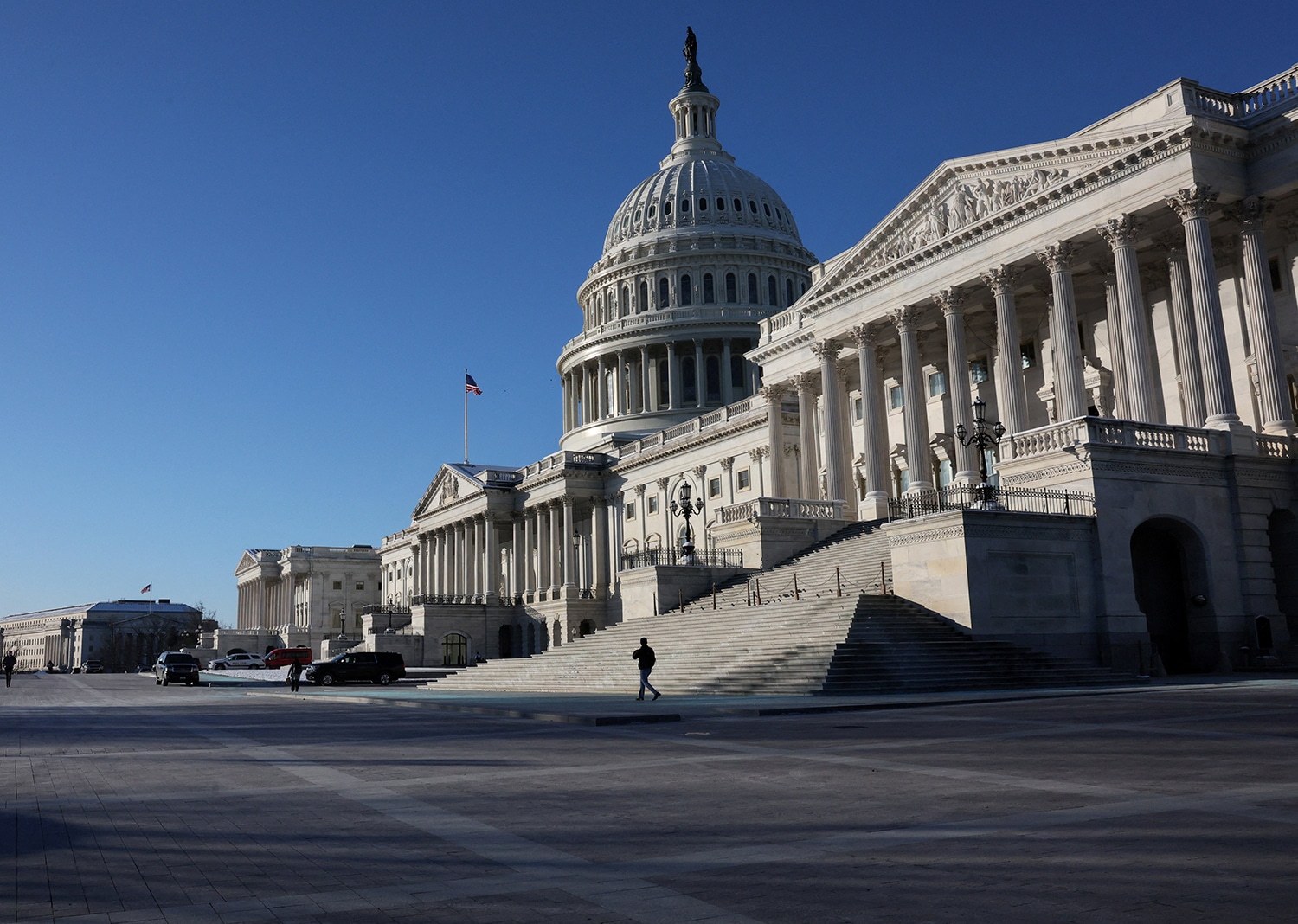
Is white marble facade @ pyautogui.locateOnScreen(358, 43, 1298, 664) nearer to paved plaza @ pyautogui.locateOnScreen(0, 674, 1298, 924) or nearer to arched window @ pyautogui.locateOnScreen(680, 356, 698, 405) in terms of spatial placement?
paved plaza @ pyautogui.locateOnScreen(0, 674, 1298, 924)

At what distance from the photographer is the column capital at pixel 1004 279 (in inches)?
1804

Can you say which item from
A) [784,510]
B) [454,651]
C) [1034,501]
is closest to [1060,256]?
[1034,501]

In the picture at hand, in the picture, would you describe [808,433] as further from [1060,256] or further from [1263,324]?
[1263,324]

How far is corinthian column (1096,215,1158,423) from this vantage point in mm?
40375

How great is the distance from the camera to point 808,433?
200ft

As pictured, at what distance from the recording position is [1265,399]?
39219mm

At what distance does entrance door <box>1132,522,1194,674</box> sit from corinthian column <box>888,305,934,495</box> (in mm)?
11108

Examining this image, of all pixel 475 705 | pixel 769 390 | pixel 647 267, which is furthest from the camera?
pixel 647 267

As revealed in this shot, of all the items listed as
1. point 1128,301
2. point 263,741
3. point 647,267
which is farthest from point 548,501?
point 263,741

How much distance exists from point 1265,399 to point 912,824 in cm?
3517

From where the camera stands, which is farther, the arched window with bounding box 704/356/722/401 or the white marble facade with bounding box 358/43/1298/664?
the arched window with bounding box 704/356/722/401

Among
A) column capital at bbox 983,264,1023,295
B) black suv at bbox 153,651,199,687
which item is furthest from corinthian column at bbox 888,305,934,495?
black suv at bbox 153,651,199,687

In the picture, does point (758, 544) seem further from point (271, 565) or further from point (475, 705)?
point (271, 565)

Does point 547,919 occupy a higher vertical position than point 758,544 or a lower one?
lower
